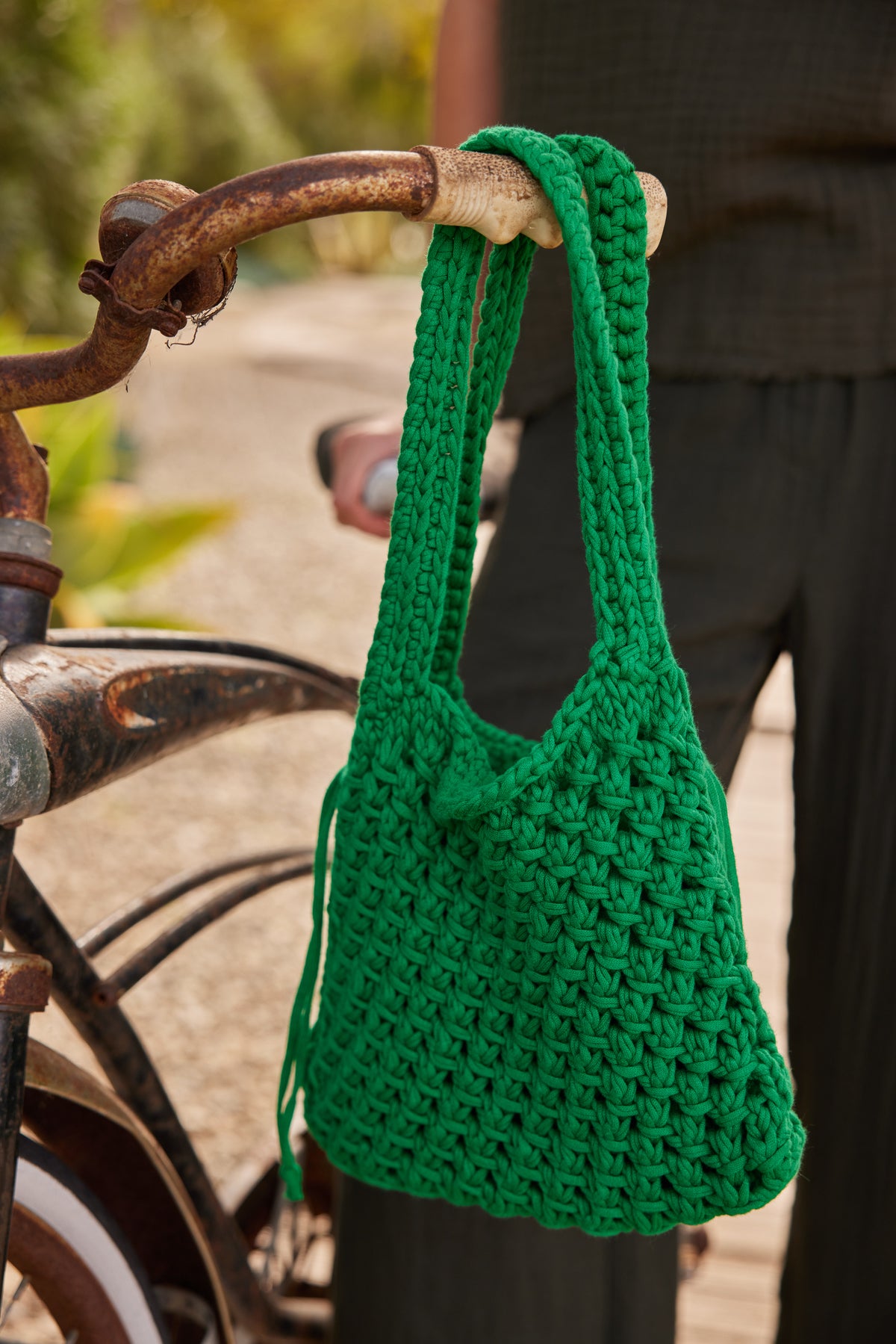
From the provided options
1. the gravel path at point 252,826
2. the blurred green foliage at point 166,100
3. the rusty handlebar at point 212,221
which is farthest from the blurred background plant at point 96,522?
the rusty handlebar at point 212,221

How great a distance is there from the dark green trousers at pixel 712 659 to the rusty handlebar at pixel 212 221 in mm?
322

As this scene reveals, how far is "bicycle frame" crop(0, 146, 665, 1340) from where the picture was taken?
17.4 inches

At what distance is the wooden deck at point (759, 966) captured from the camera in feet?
4.58

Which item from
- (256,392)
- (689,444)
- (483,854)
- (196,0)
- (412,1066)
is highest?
(196,0)

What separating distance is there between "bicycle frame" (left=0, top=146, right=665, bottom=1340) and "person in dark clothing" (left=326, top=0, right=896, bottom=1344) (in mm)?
151

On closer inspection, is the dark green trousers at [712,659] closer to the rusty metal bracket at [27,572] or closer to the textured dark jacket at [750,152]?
the textured dark jacket at [750,152]

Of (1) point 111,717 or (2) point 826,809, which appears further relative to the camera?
(2) point 826,809

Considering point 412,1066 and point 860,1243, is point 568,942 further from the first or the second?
point 860,1243

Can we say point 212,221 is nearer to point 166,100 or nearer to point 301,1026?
point 301,1026

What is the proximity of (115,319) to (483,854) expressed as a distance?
0.90 ft

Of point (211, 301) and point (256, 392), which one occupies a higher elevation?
point (256, 392)

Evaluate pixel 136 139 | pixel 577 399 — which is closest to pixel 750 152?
pixel 577 399

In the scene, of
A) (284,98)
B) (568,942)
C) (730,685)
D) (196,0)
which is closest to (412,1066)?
(568,942)

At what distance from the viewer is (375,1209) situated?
0.80m
